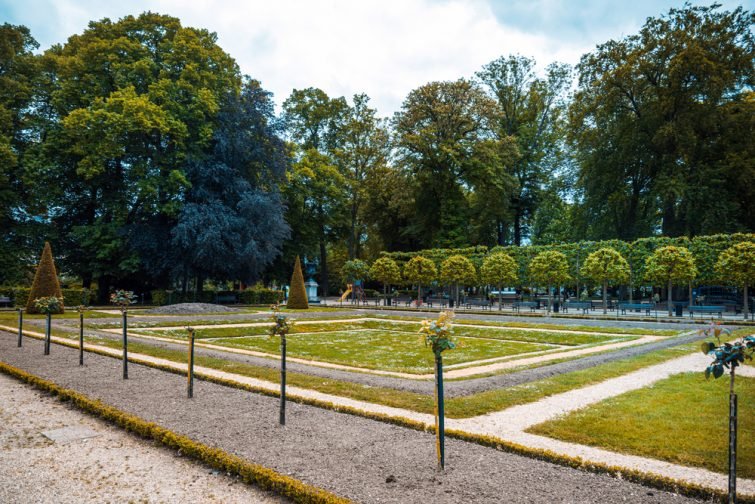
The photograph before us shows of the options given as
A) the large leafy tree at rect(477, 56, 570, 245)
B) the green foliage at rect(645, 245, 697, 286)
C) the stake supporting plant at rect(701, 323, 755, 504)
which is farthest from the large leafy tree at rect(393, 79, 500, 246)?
the stake supporting plant at rect(701, 323, 755, 504)

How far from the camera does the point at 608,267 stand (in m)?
27.4

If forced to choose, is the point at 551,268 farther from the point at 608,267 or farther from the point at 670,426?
the point at 670,426

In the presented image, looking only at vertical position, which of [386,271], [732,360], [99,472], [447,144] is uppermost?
[447,144]

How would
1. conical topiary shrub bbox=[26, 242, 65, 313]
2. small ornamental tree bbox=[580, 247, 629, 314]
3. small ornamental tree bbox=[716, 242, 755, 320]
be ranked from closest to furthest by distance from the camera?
small ornamental tree bbox=[716, 242, 755, 320]
conical topiary shrub bbox=[26, 242, 65, 313]
small ornamental tree bbox=[580, 247, 629, 314]

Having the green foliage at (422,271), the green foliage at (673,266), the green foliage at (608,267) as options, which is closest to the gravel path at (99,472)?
the green foliage at (673,266)

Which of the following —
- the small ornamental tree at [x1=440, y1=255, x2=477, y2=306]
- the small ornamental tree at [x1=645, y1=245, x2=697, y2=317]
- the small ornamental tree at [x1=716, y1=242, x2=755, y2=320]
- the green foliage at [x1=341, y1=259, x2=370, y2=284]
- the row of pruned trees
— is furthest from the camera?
the green foliage at [x1=341, y1=259, x2=370, y2=284]

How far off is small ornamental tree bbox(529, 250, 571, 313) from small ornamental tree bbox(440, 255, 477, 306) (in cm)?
478

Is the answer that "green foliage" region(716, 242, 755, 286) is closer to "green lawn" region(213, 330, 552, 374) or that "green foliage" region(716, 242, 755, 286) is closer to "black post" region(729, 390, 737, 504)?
"green lawn" region(213, 330, 552, 374)

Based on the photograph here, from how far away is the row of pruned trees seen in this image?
22.8 metres

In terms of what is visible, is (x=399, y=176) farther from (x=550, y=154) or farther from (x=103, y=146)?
(x=103, y=146)

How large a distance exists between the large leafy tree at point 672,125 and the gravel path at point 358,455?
31787 mm

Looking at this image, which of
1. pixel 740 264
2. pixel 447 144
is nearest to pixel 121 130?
pixel 447 144

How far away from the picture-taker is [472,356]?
42.2 feet

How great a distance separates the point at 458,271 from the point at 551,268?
655 cm
